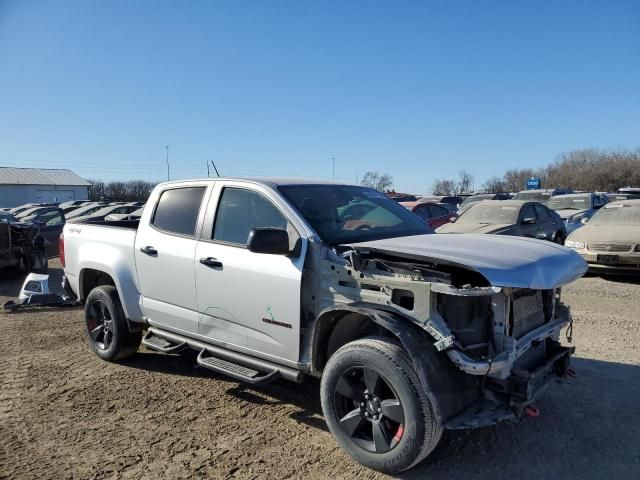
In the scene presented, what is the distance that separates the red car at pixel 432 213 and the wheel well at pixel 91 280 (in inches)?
388

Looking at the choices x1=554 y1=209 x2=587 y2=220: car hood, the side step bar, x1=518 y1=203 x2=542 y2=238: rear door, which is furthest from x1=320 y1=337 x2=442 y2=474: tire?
x1=554 y1=209 x2=587 y2=220: car hood

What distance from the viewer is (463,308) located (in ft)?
10.3

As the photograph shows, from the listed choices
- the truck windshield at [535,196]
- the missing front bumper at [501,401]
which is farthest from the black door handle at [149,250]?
the truck windshield at [535,196]

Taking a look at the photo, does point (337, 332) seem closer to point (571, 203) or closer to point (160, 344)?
point (160, 344)

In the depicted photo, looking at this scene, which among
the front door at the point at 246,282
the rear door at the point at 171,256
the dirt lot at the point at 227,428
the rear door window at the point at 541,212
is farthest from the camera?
the rear door window at the point at 541,212

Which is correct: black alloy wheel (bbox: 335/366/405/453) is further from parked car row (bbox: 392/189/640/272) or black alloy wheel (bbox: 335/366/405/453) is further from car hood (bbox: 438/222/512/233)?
car hood (bbox: 438/222/512/233)

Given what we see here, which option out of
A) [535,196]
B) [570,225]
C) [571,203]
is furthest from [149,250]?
[535,196]

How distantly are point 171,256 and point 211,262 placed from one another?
60 centimetres

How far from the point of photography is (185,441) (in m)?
3.69

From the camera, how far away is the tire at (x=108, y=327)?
5.23 m

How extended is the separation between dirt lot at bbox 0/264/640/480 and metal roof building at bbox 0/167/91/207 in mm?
55439

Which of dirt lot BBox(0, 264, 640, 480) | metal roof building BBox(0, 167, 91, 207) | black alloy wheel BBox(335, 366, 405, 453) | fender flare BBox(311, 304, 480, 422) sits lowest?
dirt lot BBox(0, 264, 640, 480)

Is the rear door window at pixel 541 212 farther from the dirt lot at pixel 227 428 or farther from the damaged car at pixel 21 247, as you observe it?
the damaged car at pixel 21 247

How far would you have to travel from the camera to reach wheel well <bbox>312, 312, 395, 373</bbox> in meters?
3.49
